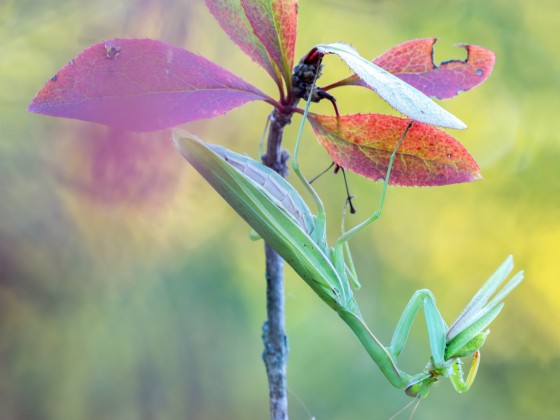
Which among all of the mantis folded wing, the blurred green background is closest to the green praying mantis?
the mantis folded wing

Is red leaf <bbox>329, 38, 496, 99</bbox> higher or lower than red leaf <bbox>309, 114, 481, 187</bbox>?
higher

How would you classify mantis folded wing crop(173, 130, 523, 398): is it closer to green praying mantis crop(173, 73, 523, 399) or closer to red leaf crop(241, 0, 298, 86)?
green praying mantis crop(173, 73, 523, 399)

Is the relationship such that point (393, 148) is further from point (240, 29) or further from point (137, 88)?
point (137, 88)

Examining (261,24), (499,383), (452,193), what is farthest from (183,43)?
(499,383)

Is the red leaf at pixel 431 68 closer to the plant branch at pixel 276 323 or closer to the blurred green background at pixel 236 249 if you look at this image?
the plant branch at pixel 276 323

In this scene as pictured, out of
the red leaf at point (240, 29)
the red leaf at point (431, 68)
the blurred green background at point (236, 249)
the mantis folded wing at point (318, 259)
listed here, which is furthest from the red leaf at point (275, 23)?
the blurred green background at point (236, 249)

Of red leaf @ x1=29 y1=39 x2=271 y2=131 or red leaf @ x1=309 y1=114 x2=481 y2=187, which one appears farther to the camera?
red leaf @ x1=309 y1=114 x2=481 y2=187

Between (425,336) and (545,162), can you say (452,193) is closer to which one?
(545,162)
